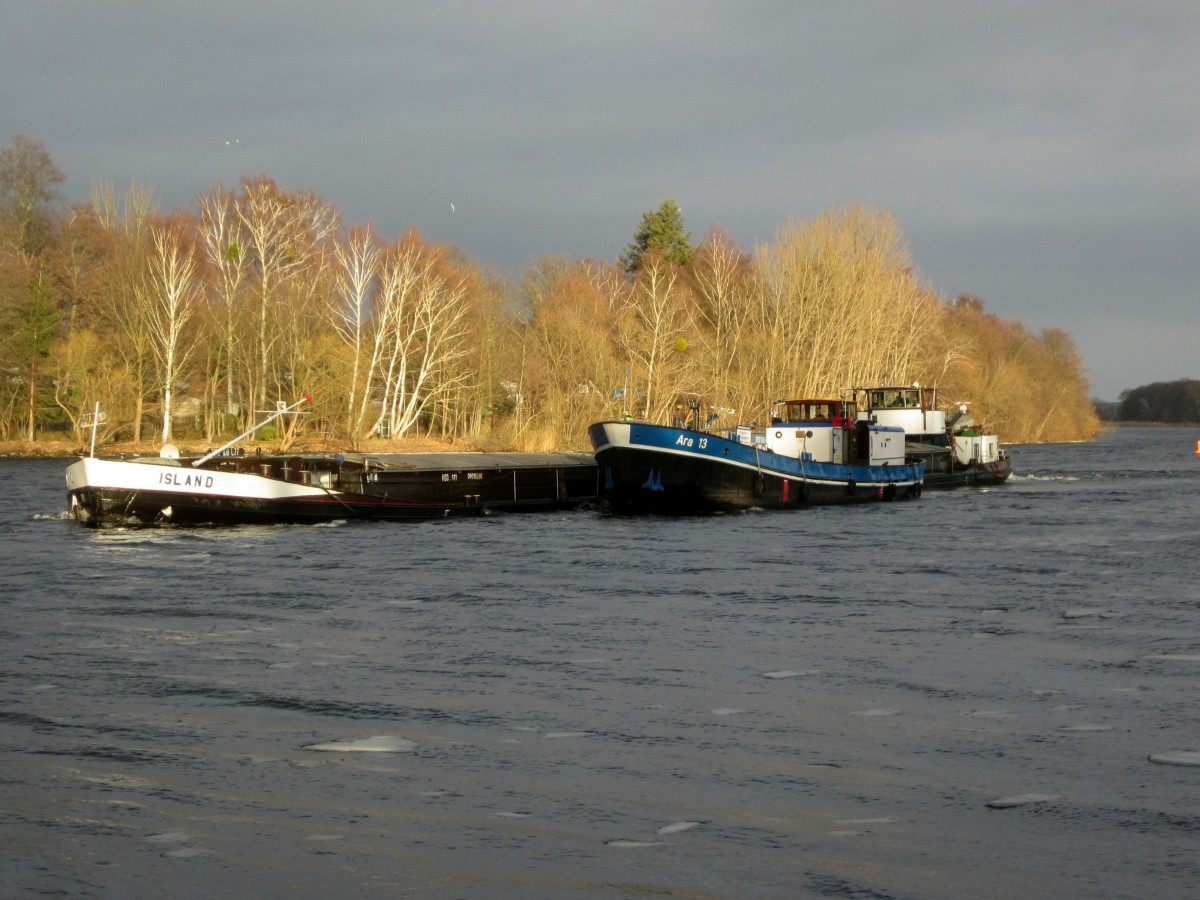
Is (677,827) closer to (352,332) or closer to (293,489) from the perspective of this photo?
(293,489)

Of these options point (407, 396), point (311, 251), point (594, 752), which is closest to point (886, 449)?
point (407, 396)

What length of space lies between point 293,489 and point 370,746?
23.9m

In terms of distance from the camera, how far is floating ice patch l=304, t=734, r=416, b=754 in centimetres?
1112

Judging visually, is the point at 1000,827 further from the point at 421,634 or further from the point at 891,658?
the point at 421,634

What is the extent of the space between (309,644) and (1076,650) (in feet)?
31.0

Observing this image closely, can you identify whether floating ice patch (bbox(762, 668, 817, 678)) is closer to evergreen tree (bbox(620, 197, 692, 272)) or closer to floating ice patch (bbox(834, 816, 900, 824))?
floating ice patch (bbox(834, 816, 900, 824))

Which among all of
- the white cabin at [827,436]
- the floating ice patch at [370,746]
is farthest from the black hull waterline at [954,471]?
the floating ice patch at [370,746]

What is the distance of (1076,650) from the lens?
16391mm

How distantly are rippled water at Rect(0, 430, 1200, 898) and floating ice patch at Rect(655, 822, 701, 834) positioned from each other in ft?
0.09

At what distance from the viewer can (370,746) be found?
37.0ft

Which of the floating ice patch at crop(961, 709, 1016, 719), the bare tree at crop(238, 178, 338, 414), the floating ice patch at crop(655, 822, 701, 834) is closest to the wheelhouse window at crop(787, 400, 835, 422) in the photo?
the bare tree at crop(238, 178, 338, 414)

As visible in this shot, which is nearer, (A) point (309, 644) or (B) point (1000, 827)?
(B) point (1000, 827)

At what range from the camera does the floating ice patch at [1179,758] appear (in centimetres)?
Result: 1076

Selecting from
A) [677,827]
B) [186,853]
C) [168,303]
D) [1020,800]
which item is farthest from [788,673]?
[168,303]
